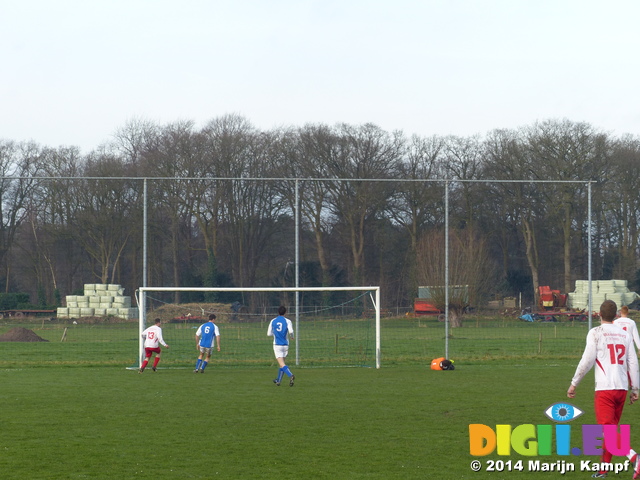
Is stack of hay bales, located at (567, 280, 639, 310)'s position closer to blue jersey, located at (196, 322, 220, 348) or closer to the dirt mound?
the dirt mound

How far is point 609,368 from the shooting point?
9.74 meters

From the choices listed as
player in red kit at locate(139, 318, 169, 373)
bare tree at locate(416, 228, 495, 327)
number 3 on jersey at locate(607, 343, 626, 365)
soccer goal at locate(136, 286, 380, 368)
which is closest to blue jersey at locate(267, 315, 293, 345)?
player in red kit at locate(139, 318, 169, 373)

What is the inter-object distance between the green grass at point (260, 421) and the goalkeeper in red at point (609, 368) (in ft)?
2.43

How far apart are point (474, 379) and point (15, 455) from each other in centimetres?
1336

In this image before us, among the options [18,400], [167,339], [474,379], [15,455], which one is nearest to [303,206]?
[167,339]

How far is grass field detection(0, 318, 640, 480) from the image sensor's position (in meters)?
10.4

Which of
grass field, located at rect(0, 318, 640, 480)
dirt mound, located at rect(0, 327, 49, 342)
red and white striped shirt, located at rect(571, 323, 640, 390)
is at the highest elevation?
red and white striped shirt, located at rect(571, 323, 640, 390)

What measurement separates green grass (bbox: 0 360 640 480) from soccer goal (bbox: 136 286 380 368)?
12.3ft

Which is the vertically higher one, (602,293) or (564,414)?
(602,293)

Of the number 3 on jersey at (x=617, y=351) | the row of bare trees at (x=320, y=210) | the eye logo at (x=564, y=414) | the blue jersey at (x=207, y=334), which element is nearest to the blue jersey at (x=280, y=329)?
the blue jersey at (x=207, y=334)

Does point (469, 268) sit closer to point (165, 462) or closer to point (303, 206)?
point (303, 206)

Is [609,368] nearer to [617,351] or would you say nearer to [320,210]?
[617,351]

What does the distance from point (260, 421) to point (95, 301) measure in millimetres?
44945

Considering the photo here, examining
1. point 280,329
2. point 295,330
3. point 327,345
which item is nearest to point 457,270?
point 327,345
